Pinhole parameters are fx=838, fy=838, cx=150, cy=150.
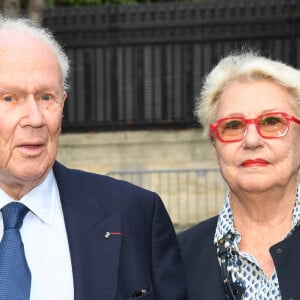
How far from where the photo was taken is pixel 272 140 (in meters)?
3.70

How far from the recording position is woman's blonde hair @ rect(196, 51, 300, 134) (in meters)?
3.78

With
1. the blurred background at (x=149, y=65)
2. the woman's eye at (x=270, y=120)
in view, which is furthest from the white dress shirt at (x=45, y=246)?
the blurred background at (x=149, y=65)

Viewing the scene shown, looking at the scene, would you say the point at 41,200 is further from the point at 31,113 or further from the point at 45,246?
the point at 31,113

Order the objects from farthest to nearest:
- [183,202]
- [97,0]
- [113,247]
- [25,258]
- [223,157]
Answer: [97,0]
[183,202]
[223,157]
[113,247]
[25,258]

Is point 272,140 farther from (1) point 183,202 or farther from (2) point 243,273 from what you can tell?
(1) point 183,202

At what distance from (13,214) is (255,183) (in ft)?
3.50

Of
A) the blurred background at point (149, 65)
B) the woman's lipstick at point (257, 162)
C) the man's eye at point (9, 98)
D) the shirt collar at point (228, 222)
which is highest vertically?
the blurred background at point (149, 65)

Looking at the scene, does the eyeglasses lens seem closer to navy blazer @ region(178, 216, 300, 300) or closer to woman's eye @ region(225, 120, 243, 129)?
woman's eye @ region(225, 120, 243, 129)

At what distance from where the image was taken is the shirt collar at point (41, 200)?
3432 millimetres

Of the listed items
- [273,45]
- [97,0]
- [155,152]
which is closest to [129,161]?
[155,152]

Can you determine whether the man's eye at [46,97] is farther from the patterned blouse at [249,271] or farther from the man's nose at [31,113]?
the patterned blouse at [249,271]

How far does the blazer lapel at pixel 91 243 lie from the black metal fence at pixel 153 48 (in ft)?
26.6

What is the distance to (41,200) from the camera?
348cm

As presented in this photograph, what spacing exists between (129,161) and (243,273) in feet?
26.6
